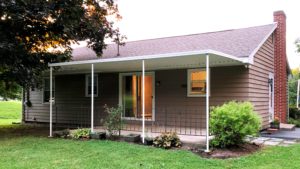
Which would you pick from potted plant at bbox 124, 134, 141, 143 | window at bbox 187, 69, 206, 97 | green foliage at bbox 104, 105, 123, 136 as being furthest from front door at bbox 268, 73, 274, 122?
green foliage at bbox 104, 105, 123, 136

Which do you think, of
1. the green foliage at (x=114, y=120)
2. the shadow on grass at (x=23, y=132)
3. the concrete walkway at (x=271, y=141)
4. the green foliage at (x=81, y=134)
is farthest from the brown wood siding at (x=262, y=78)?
the shadow on grass at (x=23, y=132)

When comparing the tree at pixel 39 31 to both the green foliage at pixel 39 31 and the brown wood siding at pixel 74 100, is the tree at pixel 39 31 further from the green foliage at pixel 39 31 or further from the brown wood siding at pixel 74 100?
the brown wood siding at pixel 74 100

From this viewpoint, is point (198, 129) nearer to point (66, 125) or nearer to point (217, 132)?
point (217, 132)

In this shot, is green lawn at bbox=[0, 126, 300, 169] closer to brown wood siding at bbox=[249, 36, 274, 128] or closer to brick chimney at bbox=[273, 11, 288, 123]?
brown wood siding at bbox=[249, 36, 274, 128]

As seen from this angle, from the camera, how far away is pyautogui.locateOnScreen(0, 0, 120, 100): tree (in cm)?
971

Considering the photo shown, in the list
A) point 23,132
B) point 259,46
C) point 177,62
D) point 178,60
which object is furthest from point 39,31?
point 259,46

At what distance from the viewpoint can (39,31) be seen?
36.6ft

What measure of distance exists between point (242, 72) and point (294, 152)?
3260 millimetres

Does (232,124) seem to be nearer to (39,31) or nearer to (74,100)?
(39,31)

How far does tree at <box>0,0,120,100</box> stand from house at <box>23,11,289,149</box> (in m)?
0.80

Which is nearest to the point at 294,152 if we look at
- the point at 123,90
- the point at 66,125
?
the point at 123,90

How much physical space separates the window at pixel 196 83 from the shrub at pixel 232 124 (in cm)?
312

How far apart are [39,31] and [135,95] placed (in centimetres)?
427

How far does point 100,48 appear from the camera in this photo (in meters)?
11.6
